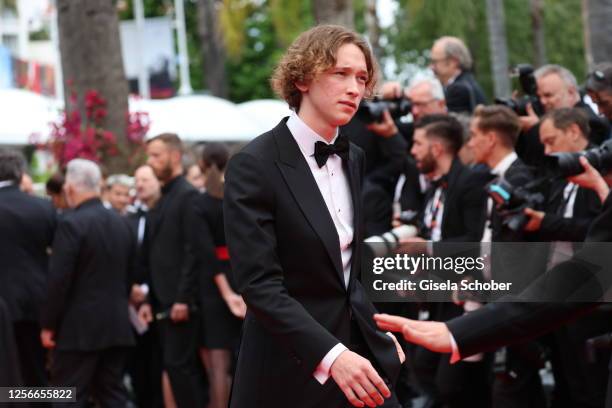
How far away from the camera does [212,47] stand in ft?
112

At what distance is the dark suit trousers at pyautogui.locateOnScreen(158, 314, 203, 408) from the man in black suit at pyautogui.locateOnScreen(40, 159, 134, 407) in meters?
0.43

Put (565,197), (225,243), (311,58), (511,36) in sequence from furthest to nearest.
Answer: (511,36) < (225,243) < (565,197) < (311,58)

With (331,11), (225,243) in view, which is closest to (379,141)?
(225,243)

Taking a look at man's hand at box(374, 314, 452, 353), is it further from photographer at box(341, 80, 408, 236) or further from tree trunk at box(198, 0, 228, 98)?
tree trunk at box(198, 0, 228, 98)

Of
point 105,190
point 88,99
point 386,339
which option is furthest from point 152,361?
point 386,339

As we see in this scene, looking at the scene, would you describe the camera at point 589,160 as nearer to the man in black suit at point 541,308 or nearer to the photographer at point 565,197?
the photographer at point 565,197

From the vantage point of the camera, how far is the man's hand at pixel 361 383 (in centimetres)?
411

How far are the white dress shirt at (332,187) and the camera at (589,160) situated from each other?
6.03 feet

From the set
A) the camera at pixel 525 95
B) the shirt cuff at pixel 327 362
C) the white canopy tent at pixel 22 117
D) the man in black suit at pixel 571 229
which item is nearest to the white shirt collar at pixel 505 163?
the camera at pixel 525 95

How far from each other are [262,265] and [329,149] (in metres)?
0.59

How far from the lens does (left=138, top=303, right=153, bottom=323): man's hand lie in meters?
10.4

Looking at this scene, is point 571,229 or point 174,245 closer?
point 571,229

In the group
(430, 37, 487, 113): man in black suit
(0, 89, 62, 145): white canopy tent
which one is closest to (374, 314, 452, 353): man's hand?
(430, 37, 487, 113): man in black suit

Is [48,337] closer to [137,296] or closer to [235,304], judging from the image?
[235,304]
